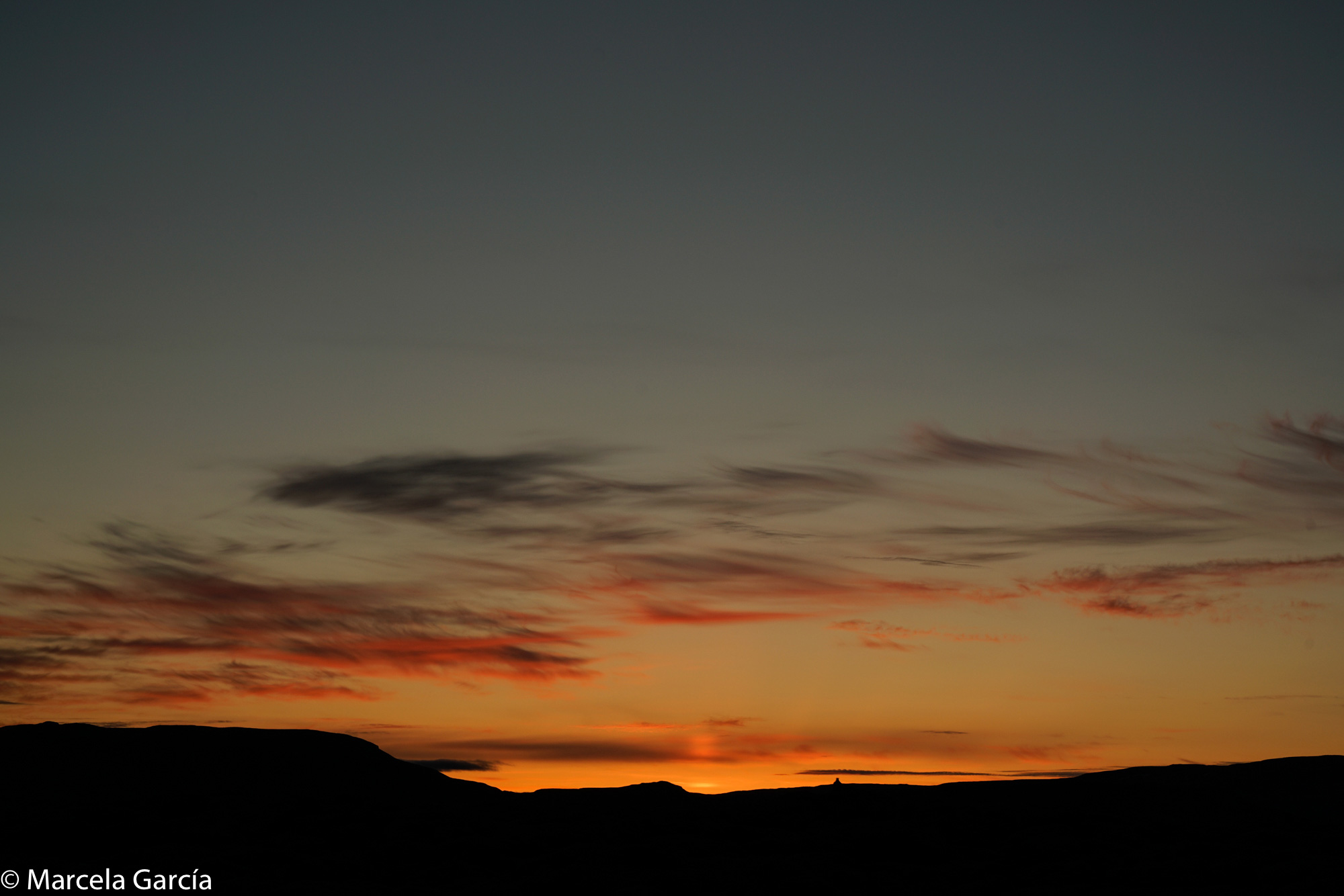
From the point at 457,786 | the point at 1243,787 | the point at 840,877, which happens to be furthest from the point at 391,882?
the point at 1243,787

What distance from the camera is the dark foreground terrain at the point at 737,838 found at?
19.3 meters

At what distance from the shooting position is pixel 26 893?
18703mm

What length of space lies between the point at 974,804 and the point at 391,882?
40.2ft

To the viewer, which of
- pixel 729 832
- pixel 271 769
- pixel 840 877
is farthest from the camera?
pixel 271 769

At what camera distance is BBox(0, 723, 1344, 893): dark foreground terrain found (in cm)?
1930

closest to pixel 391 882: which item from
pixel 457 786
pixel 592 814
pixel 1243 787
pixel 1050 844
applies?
pixel 592 814

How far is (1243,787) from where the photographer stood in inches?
1180

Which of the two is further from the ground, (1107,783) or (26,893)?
(1107,783)

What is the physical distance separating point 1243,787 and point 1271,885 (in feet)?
44.2

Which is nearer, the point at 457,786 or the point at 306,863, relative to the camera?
the point at 306,863

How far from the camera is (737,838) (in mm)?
22453

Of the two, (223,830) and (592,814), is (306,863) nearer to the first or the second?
(223,830)

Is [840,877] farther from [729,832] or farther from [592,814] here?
[592,814]

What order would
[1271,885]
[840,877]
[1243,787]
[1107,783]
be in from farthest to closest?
[1243,787], [1107,783], [840,877], [1271,885]
